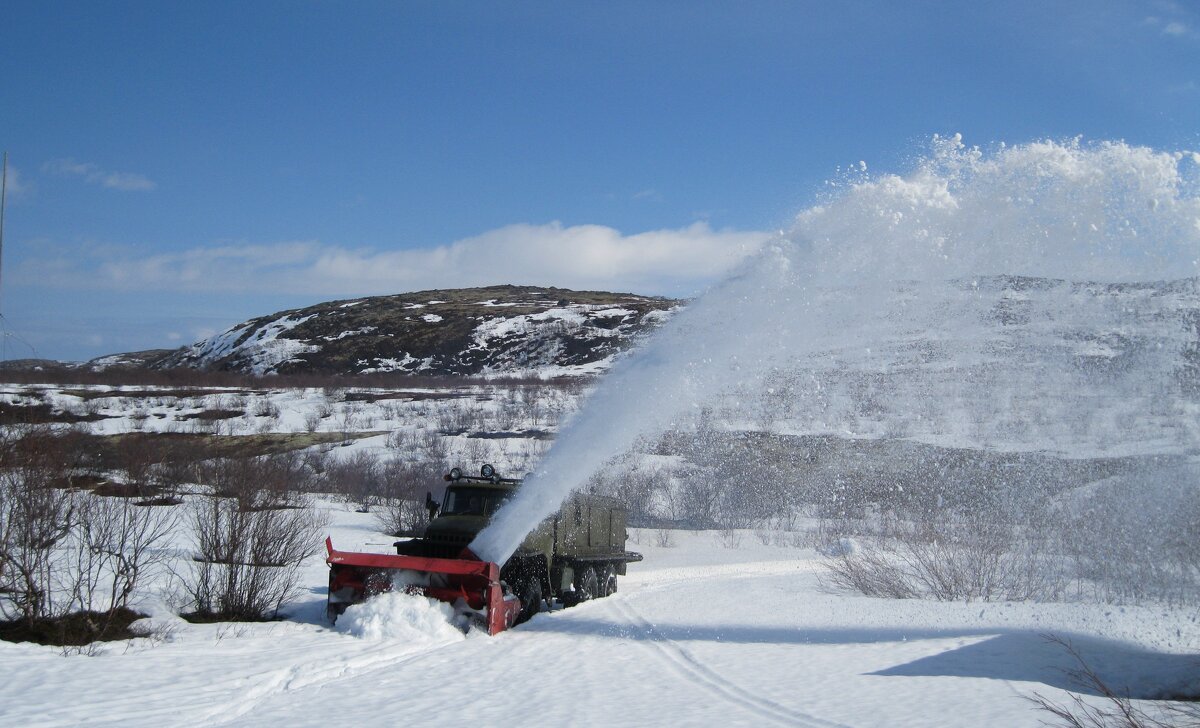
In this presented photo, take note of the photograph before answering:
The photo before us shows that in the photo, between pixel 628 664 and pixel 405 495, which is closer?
pixel 628 664

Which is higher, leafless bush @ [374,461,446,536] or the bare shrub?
leafless bush @ [374,461,446,536]

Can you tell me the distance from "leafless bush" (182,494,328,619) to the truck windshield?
2917 millimetres

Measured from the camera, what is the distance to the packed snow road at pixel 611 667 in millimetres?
9430

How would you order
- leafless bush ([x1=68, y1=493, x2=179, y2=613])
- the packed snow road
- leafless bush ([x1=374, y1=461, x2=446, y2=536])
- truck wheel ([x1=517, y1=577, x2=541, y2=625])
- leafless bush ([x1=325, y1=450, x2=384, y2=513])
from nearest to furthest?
the packed snow road, leafless bush ([x1=68, y1=493, x2=179, y2=613]), truck wheel ([x1=517, y1=577, x2=541, y2=625]), leafless bush ([x1=374, y1=461, x2=446, y2=536]), leafless bush ([x1=325, y1=450, x2=384, y2=513])

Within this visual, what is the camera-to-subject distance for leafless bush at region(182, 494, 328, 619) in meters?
15.0

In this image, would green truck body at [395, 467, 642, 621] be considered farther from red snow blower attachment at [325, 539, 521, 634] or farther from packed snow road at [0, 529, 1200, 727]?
red snow blower attachment at [325, 539, 521, 634]

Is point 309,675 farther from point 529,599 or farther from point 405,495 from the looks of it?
point 405,495

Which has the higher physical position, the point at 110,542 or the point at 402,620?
the point at 110,542

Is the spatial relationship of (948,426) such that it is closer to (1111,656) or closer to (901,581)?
(901,581)

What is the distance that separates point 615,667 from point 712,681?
1.44 m

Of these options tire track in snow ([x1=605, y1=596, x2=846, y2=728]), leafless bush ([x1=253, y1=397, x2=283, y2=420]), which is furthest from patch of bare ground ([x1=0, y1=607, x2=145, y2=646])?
leafless bush ([x1=253, y1=397, x2=283, y2=420])

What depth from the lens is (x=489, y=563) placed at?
44.6 feet

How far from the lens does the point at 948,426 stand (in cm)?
3800

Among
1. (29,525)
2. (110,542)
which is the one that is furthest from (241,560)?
(29,525)
